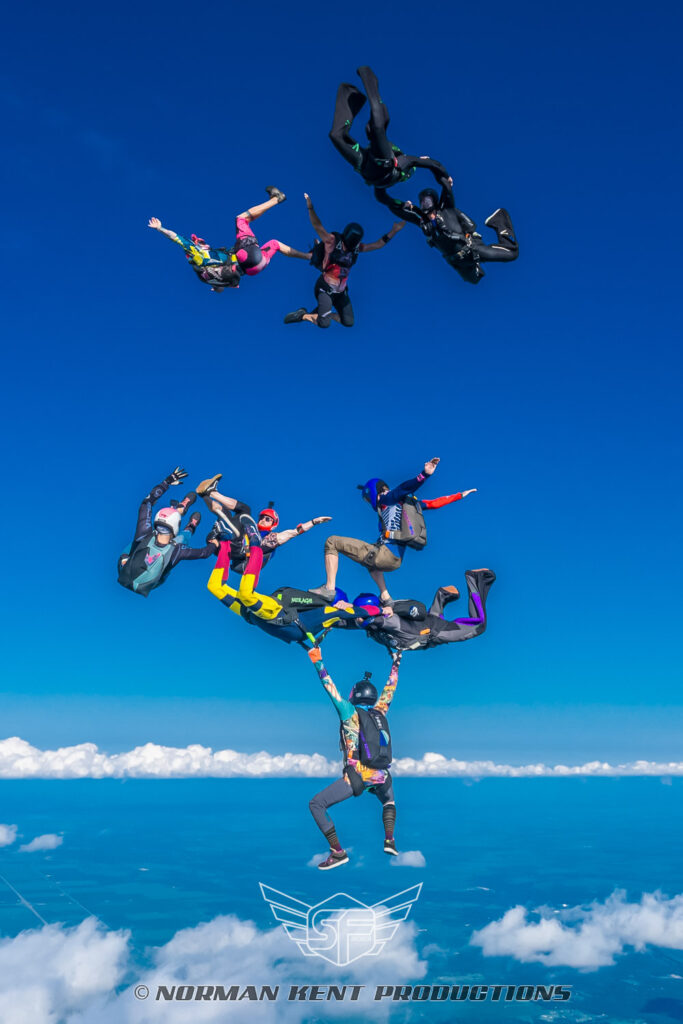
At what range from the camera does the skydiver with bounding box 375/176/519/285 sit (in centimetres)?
1544

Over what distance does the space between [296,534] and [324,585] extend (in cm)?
116

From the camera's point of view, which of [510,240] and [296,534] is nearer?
[510,240]

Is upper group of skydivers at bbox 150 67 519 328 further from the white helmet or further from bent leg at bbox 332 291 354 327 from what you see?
the white helmet

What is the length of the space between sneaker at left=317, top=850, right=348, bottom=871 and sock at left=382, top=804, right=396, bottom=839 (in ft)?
2.68

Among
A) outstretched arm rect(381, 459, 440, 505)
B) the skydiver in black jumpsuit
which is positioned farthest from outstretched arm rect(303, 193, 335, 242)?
the skydiver in black jumpsuit

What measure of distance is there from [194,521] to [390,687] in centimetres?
513

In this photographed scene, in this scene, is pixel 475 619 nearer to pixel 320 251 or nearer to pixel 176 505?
pixel 176 505

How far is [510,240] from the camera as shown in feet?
53.5

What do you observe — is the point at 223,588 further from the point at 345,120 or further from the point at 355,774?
the point at 345,120

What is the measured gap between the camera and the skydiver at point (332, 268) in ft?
51.2

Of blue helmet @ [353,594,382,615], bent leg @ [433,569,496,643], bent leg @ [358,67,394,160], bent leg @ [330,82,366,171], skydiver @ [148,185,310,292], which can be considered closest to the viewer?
bent leg @ [358,67,394,160]

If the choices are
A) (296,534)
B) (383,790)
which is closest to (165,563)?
(296,534)

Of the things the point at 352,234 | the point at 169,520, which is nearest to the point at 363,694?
the point at 169,520

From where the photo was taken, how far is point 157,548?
17375 mm
